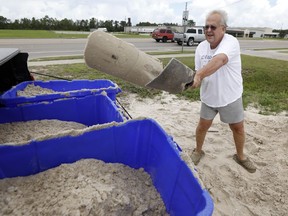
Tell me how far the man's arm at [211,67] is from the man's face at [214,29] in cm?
25

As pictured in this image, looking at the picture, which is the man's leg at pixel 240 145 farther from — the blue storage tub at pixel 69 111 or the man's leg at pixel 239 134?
the blue storage tub at pixel 69 111

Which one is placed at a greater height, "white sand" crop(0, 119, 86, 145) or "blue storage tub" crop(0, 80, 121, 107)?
"blue storage tub" crop(0, 80, 121, 107)

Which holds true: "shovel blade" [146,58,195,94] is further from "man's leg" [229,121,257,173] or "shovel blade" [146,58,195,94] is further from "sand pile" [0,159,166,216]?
"man's leg" [229,121,257,173]

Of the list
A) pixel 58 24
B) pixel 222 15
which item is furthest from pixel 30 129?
pixel 58 24

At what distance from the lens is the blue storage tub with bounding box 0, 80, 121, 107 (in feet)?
8.54

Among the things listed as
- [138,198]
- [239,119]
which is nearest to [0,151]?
[138,198]

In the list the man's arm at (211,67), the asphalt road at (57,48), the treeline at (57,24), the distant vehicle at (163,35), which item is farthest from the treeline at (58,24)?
the man's arm at (211,67)

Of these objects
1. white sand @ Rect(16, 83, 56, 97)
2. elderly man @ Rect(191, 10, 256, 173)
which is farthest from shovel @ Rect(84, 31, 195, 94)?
white sand @ Rect(16, 83, 56, 97)

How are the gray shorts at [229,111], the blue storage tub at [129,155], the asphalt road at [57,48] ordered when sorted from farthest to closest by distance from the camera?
the asphalt road at [57,48] → the gray shorts at [229,111] → the blue storage tub at [129,155]

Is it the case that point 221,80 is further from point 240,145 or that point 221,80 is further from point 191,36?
point 191,36

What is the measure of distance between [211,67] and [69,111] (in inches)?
64.5

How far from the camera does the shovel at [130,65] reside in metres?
1.70

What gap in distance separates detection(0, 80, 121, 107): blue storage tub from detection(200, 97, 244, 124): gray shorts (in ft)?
3.41

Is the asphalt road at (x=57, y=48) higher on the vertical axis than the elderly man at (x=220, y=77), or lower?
lower
